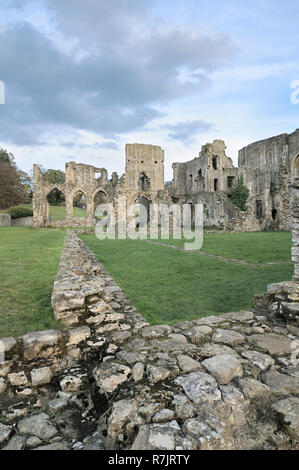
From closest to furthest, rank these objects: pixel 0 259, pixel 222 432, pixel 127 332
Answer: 1. pixel 222 432
2. pixel 127 332
3. pixel 0 259

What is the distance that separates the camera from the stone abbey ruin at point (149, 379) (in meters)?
1.70

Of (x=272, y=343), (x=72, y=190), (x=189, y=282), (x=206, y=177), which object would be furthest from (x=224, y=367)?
(x=206, y=177)

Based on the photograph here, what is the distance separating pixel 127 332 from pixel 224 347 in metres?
1.11

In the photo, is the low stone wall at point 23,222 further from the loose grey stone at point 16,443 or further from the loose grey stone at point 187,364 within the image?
the loose grey stone at point 16,443

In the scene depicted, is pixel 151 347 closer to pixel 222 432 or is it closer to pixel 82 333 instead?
pixel 82 333

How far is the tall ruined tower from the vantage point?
1420 inches

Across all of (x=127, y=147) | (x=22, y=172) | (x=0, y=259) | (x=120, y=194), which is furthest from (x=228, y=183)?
(x=22, y=172)

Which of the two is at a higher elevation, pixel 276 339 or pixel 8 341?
pixel 8 341

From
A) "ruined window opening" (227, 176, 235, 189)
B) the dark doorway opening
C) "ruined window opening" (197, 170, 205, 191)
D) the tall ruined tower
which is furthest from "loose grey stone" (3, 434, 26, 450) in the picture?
"ruined window opening" (227, 176, 235, 189)

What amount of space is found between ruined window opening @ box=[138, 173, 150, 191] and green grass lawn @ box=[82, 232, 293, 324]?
→ 94.7 feet

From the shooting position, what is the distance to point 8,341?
2553mm

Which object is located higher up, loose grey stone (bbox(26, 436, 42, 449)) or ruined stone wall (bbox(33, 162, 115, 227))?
ruined stone wall (bbox(33, 162, 115, 227))

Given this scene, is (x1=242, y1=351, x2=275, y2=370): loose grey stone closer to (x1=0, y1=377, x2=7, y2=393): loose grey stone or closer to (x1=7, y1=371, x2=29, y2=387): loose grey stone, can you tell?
(x1=7, y1=371, x2=29, y2=387): loose grey stone

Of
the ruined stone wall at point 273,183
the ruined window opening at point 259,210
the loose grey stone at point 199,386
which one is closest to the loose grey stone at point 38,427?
the loose grey stone at point 199,386
